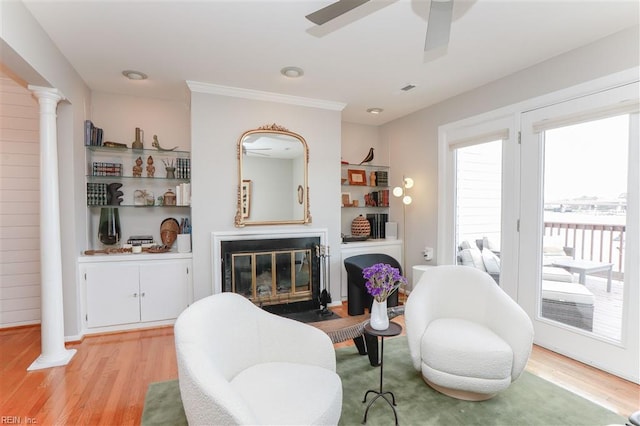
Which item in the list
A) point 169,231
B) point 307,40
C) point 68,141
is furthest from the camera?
point 169,231

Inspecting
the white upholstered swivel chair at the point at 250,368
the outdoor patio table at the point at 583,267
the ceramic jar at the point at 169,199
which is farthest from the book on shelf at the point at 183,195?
the outdoor patio table at the point at 583,267

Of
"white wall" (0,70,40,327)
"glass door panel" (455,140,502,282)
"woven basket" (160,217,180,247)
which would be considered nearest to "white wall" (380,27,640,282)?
"glass door panel" (455,140,502,282)

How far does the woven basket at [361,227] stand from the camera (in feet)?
15.1

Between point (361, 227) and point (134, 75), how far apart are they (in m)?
3.33

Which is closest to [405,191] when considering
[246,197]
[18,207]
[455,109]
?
[455,109]

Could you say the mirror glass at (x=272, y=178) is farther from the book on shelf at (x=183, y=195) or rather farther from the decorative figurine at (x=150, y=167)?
the decorative figurine at (x=150, y=167)

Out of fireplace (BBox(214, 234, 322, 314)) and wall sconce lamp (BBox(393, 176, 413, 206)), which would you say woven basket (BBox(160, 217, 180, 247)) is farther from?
wall sconce lamp (BBox(393, 176, 413, 206))

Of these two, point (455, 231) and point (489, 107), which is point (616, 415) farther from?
point (489, 107)

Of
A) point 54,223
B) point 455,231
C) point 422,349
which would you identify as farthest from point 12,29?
point 455,231

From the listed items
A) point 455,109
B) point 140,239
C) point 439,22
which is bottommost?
point 140,239

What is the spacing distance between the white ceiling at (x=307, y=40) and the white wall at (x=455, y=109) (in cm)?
10

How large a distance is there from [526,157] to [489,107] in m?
0.72

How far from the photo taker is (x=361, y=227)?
4.61 metres

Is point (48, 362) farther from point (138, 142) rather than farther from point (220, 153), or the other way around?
point (220, 153)
